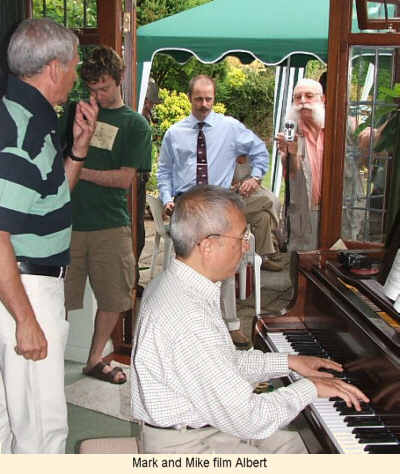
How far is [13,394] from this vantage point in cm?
189

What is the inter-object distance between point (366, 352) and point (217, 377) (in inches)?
21.2

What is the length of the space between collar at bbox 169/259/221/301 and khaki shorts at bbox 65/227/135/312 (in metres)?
1.71

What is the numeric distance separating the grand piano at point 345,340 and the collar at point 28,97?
101cm

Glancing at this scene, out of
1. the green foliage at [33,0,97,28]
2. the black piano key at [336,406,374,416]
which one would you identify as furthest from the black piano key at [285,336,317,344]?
the green foliage at [33,0,97,28]

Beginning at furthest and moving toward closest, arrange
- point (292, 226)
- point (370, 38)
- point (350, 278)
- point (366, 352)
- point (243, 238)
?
point (292, 226), point (370, 38), point (350, 278), point (366, 352), point (243, 238)

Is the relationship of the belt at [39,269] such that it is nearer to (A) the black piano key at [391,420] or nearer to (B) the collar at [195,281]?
(B) the collar at [195,281]

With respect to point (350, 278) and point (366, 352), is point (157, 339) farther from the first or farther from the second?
point (350, 278)

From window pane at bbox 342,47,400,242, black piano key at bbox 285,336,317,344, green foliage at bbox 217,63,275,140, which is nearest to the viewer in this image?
black piano key at bbox 285,336,317,344

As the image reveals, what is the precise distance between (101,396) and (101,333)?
12.6 inches

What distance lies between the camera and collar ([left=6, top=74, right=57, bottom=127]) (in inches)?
72.2

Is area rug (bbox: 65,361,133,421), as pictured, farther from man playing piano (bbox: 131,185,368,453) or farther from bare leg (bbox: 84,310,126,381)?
man playing piano (bbox: 131,185,368,453)

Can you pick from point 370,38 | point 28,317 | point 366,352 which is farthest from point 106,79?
point 366,352

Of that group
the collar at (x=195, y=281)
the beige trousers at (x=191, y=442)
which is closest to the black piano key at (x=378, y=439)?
the beige trousers at (x=191, y=442)

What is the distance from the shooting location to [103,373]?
338 centimetres
